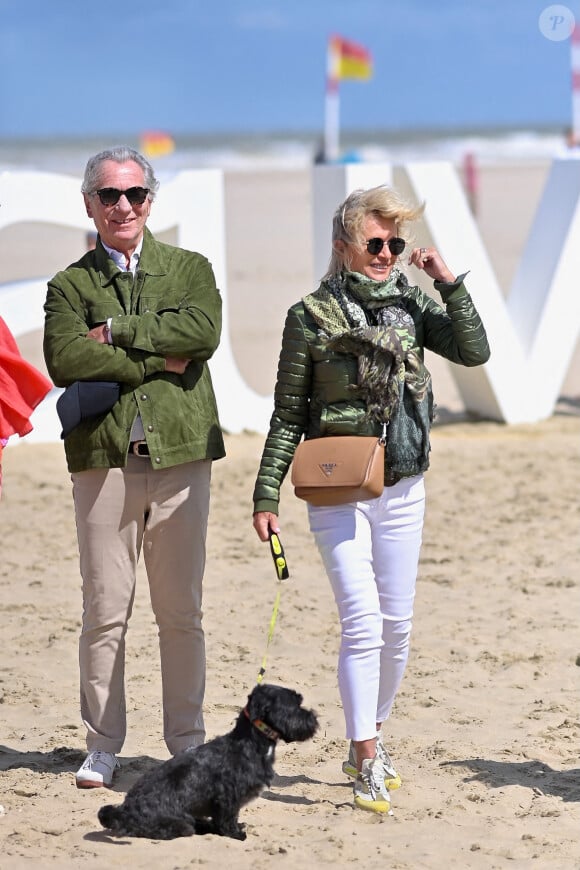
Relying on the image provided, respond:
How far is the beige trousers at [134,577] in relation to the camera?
13.2ft

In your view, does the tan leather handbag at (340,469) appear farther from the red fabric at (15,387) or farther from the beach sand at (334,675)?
the beach sand at (334,675)

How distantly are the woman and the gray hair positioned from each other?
62 cm

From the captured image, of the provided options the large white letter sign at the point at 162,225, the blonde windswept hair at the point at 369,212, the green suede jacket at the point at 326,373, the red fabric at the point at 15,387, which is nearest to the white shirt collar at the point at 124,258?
the red fabric at the point at 15,387

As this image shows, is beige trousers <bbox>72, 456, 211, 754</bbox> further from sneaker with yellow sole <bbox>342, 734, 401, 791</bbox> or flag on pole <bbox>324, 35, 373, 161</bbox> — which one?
flag on pole <bbox>324, 35, 373, 161</bbox>

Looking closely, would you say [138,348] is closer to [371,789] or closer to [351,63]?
[371,789]

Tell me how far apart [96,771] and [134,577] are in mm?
673

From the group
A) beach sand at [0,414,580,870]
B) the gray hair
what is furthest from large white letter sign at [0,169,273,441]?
the gray hair

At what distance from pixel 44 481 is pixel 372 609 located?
542 centimetres

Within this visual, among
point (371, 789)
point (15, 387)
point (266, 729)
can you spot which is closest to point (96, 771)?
point (266, 729)

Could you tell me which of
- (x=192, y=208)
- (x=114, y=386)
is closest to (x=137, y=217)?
(x=114, y=386)

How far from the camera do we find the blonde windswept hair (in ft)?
12.4

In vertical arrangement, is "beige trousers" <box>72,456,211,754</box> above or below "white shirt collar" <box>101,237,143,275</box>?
below

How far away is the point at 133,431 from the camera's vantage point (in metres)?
→ 3.96

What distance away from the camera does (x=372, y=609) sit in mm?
3832
